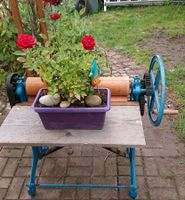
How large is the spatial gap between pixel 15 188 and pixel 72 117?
44.7 inches

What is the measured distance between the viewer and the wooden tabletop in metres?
2.05

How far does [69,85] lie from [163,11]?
22.0 ft

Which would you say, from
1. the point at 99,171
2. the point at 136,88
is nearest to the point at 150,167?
the point at 99,171

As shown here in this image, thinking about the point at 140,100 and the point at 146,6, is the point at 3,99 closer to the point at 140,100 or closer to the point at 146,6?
the point at 140,100

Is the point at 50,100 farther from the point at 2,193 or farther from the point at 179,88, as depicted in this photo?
the point at 179,88

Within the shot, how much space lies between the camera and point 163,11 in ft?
26.5

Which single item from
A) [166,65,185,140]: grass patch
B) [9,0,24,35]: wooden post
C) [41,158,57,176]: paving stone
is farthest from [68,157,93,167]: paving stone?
[9,0,24,35]: wooden post

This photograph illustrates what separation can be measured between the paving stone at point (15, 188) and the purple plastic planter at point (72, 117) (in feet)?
3.05

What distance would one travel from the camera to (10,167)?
306 centimetres

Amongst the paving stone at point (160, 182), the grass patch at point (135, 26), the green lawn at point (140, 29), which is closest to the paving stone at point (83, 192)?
the paving stone at point (160, 182)

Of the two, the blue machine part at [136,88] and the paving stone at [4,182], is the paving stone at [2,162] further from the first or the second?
the blue machine part at [136,88]

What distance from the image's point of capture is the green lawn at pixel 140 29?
4.93m

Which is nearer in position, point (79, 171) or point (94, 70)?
→ point (94, 70)

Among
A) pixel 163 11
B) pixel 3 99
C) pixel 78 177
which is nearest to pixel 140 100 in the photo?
pixel 78 177
